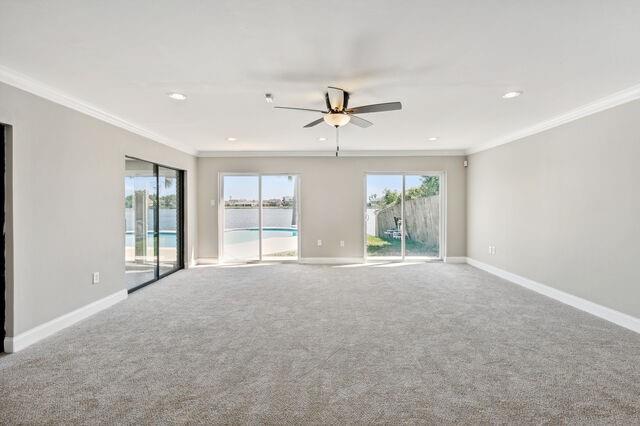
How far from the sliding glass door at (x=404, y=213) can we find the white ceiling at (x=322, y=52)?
3.10m

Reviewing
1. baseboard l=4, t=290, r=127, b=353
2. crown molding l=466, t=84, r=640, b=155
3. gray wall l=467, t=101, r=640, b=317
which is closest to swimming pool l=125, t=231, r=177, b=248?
baseboard l=4, t=290, r=127, b=353

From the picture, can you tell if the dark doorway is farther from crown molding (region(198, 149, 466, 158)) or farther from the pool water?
the pool water

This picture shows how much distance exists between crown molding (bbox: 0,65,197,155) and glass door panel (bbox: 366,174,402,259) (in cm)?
436

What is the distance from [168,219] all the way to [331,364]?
4.63 m

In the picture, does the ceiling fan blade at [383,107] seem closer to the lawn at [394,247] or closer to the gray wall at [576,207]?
the gray wall at [576,207]

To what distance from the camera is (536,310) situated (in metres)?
3.84

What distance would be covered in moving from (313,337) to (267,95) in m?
2.45

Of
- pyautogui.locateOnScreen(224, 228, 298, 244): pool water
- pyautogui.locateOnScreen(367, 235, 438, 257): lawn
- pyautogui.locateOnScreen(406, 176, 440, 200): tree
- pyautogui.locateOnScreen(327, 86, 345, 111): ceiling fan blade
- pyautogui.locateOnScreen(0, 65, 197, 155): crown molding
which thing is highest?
pyautogui.locateOnScreen(0, 65, 197, 155): crown molding

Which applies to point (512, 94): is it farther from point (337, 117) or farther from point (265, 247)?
point (265, 247)

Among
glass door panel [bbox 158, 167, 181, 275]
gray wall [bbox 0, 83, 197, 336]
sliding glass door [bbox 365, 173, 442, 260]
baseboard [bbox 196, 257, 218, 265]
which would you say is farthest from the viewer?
sliding glass door [bbox 365, 173, 442, 260]

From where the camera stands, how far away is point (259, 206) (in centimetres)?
717

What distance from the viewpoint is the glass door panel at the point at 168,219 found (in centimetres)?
570

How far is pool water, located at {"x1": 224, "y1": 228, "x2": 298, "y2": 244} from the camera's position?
722 cm

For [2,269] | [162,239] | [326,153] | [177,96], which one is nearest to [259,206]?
[326,153]
